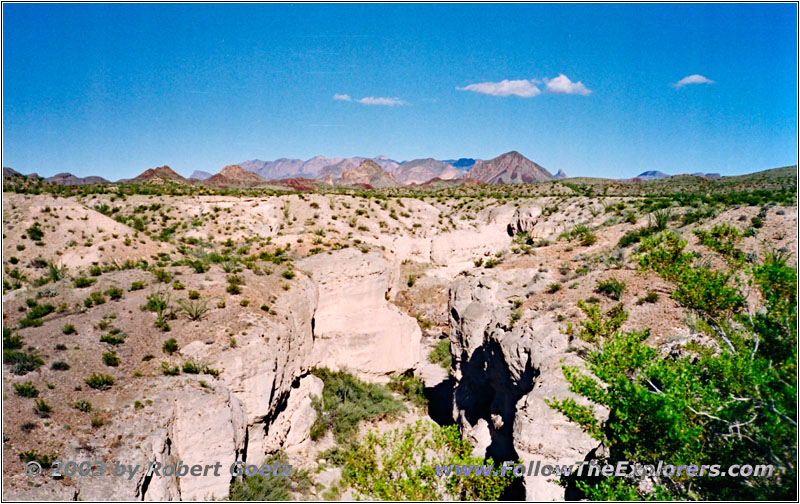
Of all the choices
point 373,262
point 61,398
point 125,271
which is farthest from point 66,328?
point 373,262

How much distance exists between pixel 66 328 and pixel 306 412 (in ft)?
27.0

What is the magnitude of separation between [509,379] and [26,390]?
12.7m

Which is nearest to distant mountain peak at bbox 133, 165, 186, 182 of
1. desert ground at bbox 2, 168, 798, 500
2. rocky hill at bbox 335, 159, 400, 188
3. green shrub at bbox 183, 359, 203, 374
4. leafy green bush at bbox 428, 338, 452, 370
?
rocky hill at bbox 335, 159, 400, 188

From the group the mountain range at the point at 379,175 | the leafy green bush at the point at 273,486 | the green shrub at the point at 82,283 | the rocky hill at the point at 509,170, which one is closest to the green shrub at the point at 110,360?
the leafy green bush at the point at 273,486

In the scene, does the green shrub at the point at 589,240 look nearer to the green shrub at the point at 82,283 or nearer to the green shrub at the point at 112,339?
the green shrub at the point at 112,339

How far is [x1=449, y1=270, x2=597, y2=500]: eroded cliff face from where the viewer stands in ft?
35.3

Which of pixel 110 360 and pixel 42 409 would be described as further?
pixel 110 360

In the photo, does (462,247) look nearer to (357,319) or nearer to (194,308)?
(357,319)

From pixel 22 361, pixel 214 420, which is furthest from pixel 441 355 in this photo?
pixel 22 361

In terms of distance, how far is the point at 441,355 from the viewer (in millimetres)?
27859

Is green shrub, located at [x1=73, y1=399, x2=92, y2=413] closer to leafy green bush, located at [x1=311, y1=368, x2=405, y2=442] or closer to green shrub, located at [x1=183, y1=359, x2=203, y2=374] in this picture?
green shrub, located at [x1=183, y1=359, x2=203, y2=374]

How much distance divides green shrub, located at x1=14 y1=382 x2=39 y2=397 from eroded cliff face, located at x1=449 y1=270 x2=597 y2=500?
11430mm

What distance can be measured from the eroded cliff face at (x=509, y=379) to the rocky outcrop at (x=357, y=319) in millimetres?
3987

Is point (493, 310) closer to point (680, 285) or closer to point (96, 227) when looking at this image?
point (680, 285)
